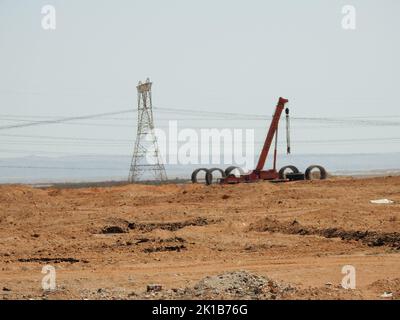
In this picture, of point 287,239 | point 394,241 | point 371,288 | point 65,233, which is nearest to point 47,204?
point 65,233

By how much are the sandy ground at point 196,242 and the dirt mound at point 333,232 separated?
0.04m

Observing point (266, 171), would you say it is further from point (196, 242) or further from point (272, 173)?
point (196, 242)

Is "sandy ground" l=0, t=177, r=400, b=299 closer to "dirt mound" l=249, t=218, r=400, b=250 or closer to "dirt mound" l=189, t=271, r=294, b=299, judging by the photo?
"dirt mound" l=249, t=218, r=400, b=250

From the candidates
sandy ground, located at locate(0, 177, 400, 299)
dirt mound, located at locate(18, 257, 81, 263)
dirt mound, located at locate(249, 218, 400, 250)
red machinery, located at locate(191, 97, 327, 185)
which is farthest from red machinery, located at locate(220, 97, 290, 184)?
dirt mound, located at locate(18, 257, 81, 263)

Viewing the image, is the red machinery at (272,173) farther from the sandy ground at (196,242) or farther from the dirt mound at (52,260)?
the dirt mound at (52,260)

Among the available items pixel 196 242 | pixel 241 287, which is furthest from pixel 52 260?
pixel 241 287

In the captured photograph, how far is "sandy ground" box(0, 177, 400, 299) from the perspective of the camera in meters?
15.8

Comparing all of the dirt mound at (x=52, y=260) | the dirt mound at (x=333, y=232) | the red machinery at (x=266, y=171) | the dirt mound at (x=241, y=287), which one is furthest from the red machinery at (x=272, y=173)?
the dirt mound at (x=241, y=287)

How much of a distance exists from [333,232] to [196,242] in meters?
4.01

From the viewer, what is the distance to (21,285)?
15930 mm

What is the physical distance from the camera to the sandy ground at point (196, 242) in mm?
15750

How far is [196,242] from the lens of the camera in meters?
23.0

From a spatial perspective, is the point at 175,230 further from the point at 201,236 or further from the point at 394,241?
the point at 394,241

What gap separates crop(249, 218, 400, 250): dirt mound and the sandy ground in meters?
0.04
